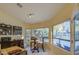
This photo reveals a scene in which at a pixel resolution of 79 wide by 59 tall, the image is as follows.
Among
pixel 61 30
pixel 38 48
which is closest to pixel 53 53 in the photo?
pixel 38 48

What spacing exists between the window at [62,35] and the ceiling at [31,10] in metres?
0.19

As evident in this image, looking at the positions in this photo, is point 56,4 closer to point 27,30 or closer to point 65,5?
point 65,5

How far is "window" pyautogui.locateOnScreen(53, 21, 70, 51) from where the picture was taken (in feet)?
5.82

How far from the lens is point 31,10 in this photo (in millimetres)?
1809

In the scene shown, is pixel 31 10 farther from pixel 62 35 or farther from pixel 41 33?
pixel 62 35

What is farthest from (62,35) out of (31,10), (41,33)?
(31,10)

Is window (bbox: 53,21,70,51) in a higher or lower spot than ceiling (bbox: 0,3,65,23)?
lower

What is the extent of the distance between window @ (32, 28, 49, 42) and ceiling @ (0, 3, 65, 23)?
14 centimetres

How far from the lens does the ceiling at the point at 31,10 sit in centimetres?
180

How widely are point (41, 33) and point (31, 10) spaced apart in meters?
0.35

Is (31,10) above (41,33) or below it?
above

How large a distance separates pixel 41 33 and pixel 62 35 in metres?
0.29

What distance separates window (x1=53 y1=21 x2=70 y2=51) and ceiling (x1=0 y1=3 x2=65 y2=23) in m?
0.19

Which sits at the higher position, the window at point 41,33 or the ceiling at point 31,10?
Answer: the ceiling at point 31,10
